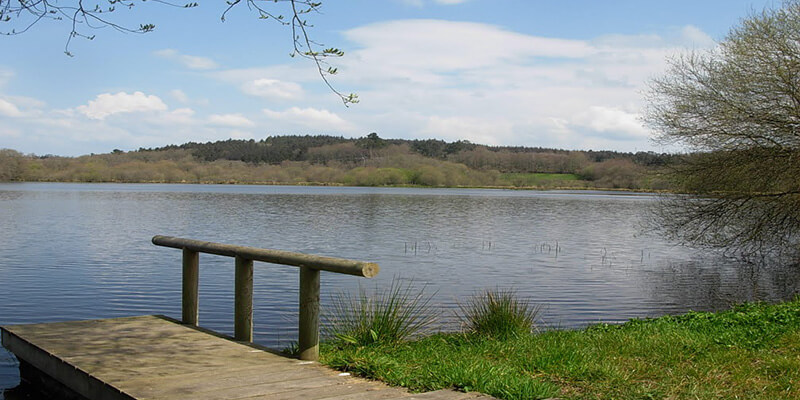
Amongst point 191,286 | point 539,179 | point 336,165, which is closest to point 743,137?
point 191,286

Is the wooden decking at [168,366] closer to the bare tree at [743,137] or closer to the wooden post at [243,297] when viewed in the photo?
the wooden post at [243,297]

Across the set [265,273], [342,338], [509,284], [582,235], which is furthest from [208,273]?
[582,235]

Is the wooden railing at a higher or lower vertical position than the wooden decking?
higher

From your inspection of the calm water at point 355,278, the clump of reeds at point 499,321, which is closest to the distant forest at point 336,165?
the calm water at point 355,278

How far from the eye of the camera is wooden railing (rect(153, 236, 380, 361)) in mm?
6055

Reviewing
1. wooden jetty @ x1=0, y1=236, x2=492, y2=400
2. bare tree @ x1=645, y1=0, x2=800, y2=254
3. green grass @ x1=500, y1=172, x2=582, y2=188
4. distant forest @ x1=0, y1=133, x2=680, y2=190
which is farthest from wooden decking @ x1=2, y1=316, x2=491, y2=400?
green grass @ x1=500, y1=172, x2=582, y2=188

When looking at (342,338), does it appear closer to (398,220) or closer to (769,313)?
(769,313)

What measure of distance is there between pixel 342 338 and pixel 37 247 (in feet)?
64.1

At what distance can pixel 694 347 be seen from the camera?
24.3 ft

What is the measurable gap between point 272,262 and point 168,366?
1.20 metres

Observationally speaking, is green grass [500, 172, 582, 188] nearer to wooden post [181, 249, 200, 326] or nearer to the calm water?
the calm water

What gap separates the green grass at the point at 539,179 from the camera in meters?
134

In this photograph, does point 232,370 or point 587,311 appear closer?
point 232,370

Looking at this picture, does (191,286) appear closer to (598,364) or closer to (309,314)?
(309,314)
